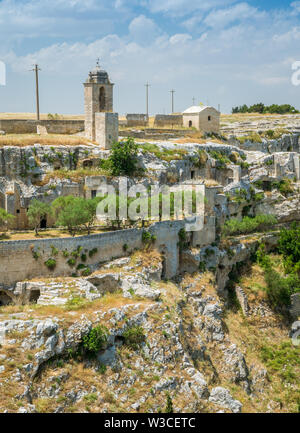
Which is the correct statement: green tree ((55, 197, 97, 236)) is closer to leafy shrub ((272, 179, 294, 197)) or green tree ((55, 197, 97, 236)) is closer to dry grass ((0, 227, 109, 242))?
dry grass ((0, 227, 109, 242))

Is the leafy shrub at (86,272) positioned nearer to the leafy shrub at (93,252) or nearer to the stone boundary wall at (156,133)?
the leafy shrub at (93,252)

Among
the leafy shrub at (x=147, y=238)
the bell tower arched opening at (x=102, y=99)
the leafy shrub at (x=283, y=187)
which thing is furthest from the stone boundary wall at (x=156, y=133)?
the leafy shrub at (x=147, y=238)

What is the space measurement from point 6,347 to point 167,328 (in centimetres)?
760

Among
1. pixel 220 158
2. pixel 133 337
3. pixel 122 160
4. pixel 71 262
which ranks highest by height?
pixel 122 160

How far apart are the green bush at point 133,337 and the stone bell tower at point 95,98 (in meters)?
18.0

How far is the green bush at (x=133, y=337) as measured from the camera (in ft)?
75.7

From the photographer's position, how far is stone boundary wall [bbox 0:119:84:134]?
3825 cm

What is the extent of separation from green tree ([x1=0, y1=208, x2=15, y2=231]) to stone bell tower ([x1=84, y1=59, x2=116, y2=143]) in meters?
10.9

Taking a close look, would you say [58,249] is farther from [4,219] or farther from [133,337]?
[133,337]

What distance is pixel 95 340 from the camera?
21703 mm

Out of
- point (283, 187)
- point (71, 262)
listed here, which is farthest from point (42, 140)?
point (283, 187)

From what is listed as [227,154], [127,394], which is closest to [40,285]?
[127,394]

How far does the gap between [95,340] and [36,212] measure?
30.3ft

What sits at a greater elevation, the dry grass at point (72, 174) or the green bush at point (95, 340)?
the dry grass at point (72, 174)
